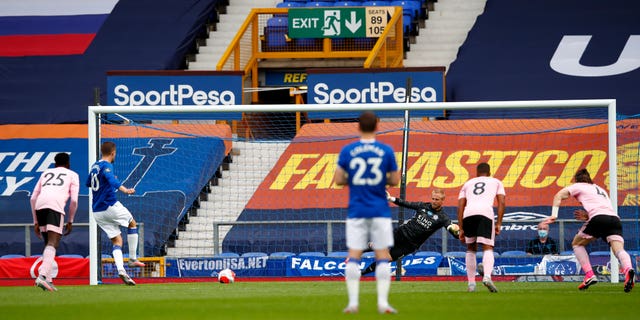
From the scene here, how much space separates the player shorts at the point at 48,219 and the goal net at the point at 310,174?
15.8 feet

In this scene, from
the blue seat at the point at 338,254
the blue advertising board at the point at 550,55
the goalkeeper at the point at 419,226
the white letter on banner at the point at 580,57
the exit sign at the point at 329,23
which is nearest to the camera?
the goalkeeper at the point at 419,226

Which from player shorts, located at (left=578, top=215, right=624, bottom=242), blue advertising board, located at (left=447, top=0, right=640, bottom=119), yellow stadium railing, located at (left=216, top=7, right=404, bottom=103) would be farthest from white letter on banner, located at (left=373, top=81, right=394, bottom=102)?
player shorts, located at (left=578, top=215, right=624, bottom=242)

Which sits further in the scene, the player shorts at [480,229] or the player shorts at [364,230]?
the player shorts at [480,229]

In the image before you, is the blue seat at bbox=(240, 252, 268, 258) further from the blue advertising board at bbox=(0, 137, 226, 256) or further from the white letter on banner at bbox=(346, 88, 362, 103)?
the white letter on banner at bbox=(346, 88, 362, 103)

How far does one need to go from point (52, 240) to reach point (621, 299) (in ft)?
24.6

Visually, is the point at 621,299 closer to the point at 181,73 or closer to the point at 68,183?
the point at 68,183

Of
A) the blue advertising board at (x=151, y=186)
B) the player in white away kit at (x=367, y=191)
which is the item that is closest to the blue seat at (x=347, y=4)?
the blue advertising board at (x=151, y=186)

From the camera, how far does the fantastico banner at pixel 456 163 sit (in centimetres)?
2175

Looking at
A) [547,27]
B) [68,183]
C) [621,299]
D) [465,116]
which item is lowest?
[621,299]

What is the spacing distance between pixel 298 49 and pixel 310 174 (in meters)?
5.36

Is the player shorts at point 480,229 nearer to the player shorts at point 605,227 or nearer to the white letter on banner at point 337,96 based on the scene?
the player shorts at point 605,227

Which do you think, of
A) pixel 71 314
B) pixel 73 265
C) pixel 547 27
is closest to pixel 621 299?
pixel 71 314

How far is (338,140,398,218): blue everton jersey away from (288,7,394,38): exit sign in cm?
1545

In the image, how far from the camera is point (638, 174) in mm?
19406
